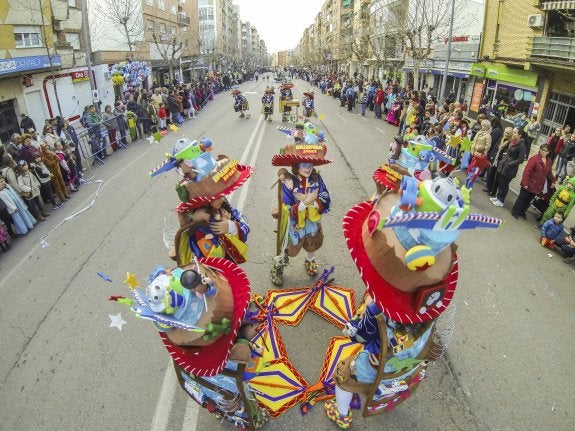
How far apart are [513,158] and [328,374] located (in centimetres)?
739

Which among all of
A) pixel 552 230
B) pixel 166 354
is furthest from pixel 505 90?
pixel 166 354

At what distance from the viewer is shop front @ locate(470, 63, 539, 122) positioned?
18016 millimetres

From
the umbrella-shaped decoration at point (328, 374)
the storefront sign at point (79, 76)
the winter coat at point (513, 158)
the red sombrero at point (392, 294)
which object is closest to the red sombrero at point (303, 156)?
the umbrella-shaped decoration at point (328, 374)

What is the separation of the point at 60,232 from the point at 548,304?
9088 millimetres

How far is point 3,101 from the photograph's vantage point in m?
16.2

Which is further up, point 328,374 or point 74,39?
point 74,39

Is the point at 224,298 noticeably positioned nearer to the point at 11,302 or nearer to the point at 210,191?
the point at 210,191

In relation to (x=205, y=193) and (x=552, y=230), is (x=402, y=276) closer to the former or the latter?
(x=205, y=193)

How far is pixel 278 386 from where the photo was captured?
13.6 feet

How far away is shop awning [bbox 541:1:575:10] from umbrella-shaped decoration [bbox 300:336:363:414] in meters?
17.0

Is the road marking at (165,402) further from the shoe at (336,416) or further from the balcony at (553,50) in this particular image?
the balcony at (553,50)

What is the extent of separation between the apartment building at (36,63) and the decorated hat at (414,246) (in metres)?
15.7

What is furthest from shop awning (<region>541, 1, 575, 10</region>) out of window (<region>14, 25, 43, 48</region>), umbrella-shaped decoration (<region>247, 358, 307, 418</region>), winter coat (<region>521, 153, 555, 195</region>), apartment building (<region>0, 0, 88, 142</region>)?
window (<region>14, 25, 43, 48</region>)

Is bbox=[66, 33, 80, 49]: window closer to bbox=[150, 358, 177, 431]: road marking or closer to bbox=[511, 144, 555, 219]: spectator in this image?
bbox=[150, 358, 177, 431]: road marking
